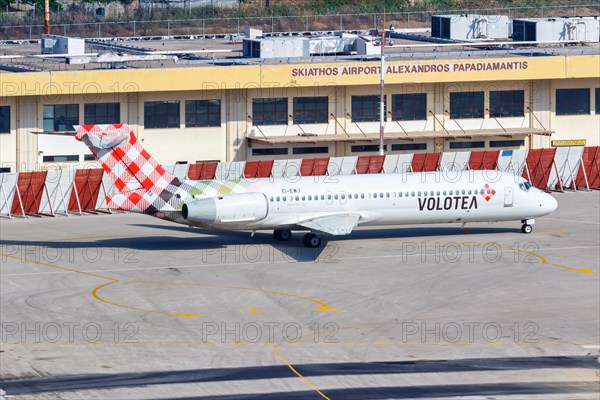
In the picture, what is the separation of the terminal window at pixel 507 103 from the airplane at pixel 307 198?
81.8ft

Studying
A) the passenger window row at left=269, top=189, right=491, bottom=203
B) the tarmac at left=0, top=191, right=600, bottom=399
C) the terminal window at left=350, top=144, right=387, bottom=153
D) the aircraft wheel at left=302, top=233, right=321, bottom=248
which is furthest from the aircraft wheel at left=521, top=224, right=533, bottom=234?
the terminal window at left=350, top=144, right=387, bottom=153

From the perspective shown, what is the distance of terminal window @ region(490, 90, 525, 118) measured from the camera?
284 ft

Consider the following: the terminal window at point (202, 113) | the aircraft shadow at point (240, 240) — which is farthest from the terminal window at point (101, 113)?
the aircraft shadow at point (240, 240)

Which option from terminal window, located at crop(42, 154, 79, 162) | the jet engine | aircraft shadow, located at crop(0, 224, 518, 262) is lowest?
aircraft shadow, located at crop(0, 224, 518, 262)

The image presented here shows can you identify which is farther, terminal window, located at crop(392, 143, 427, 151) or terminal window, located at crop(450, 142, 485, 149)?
terminal window, located at crop(450, 142, 485, 149)

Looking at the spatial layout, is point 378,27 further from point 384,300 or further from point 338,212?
point 384,300

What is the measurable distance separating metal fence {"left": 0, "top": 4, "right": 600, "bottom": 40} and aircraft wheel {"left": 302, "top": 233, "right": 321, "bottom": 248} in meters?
49.9

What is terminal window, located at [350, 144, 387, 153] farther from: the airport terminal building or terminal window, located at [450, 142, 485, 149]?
terminal window, located at [450, 142, 485, 149]

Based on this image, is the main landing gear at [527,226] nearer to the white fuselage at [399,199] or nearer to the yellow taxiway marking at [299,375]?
the white fuselage at [399,199]

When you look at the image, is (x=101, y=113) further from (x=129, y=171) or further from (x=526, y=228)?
(x=526, y=228)

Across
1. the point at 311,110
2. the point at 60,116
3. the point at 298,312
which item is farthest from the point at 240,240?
the point at 311,110

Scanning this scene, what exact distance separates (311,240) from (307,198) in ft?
6.81

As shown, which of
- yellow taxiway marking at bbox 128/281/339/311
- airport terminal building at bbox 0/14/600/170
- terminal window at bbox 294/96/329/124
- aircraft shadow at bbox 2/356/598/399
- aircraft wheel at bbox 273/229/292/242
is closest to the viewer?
aircraft shadow at bbox 2/356/598/399

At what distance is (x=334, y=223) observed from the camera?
5738 centimetres
